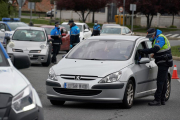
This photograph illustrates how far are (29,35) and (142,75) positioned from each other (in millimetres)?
10240

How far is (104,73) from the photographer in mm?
8812

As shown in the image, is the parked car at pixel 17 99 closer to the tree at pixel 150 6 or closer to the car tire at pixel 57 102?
the car tire at pixel 57 102

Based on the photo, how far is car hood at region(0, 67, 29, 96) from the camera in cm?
467

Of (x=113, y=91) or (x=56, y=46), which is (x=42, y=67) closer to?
(x=56, y=46)

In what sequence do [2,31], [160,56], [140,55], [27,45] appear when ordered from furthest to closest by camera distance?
[2,31] → [27,45] → [140,55] → [160,56]

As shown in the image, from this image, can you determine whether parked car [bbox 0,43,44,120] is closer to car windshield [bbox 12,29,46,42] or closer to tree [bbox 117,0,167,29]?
car windshield [bbox 12,29,46,42]

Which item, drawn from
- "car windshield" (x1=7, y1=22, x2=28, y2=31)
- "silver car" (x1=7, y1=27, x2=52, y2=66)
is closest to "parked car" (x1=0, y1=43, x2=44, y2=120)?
"silver car" (x1=7, y1=27, x2=52, y2=66)

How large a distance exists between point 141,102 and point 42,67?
8454mm

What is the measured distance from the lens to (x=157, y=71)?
1077 centimetres

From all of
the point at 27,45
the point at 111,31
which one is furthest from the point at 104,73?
the point at 111,31

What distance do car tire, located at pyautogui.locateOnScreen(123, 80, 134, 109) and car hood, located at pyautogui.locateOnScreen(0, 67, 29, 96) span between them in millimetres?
3984

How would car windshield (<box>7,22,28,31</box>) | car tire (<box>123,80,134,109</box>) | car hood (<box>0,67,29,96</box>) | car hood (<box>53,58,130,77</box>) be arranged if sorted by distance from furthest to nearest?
car windshield (<box>7,22,28,31</box>) < car tire (<box>123,80,134,109</box>) < car hood (<box>53,58,130,77</box>) < car hood (<box>0,67,29,96</box>)

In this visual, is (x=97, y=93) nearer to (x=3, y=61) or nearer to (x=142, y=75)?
(x=142, y=75)

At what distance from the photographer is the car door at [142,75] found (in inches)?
379
